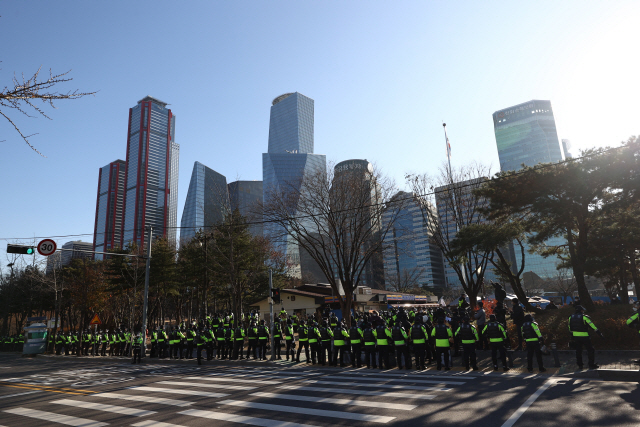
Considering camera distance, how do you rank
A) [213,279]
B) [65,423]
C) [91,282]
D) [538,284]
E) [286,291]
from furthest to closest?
[538,284], [286,291], [91,282], [213,279], [65,423]

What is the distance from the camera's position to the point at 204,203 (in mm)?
43844

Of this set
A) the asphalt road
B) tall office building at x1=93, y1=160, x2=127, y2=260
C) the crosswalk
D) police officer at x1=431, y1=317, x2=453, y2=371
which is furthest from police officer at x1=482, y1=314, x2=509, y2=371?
tall office building at x1=93, y1=160, x2=127, y2=260

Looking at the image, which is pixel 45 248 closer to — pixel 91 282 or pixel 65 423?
pixel 65 423

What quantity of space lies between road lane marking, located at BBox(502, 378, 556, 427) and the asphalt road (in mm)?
19

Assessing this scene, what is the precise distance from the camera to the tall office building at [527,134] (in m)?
166

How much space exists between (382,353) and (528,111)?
630 feet

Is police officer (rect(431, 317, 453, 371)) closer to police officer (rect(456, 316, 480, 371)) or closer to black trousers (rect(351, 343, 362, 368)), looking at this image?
police officer (rect(456, 316, 480, 371))

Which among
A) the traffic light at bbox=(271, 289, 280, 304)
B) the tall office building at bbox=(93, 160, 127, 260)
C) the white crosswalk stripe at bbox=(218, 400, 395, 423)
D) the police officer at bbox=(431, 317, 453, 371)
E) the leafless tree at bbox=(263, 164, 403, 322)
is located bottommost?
the white crosswalk stripe at bbox=(218, 400, 395, 423)

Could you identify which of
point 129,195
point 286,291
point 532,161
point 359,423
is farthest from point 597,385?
point 532,161

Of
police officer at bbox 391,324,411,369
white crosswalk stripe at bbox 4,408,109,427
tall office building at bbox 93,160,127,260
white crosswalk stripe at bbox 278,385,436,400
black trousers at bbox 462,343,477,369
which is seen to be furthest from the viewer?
tall office building at bbox 93,160,127,260

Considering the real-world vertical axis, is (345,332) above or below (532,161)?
below

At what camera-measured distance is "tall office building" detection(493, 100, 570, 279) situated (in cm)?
16575

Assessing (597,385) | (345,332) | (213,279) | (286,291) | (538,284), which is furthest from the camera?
(538,284)

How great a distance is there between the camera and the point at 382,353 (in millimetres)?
13930
